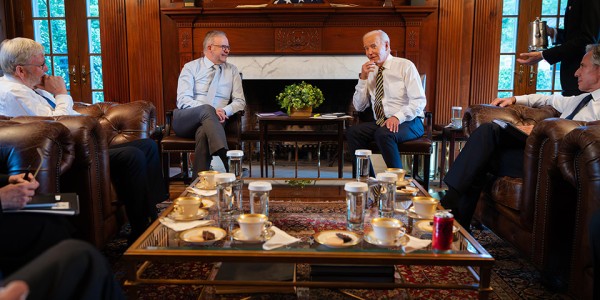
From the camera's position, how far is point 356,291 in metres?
1.88

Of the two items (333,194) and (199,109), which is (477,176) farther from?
(199,109)

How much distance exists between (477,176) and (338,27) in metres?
2.68

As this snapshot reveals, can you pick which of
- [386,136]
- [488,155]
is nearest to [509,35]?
[386,136]

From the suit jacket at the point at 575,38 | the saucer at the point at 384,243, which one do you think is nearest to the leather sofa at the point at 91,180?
the saucer at the point at 384,243

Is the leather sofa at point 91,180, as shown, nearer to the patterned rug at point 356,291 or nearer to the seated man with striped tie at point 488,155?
the patterned rug at point 356,291

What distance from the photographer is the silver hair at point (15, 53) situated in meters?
2.26

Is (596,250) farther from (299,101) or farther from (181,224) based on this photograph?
(299,101)

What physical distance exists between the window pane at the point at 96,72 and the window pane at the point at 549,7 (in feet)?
15.2

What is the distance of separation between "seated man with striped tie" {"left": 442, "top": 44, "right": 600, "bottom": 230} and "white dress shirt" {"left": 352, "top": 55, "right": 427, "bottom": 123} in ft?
3.09

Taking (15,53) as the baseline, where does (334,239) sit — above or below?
below

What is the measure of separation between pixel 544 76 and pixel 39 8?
536cm

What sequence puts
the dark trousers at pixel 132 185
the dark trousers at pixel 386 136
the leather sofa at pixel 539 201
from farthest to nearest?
the dark trousers at pixel 386 136, the dark trousers at pixel 132 185, the leather sofa at pixel 539 201

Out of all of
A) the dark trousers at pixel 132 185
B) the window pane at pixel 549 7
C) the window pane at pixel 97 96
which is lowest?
the dark trousers at pixel 132 185

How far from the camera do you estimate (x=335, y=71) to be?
471 centimetres
